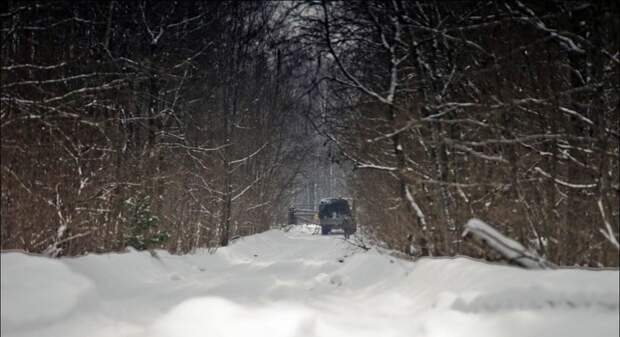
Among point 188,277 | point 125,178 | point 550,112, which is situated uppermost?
point 550,112

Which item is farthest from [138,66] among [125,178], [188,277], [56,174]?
[188,277]

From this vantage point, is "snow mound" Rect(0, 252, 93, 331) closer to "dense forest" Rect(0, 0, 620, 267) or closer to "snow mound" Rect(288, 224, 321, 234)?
"dense forest" Rect(0, 0, 620, 267)

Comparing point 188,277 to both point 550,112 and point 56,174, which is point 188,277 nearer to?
point 56,174

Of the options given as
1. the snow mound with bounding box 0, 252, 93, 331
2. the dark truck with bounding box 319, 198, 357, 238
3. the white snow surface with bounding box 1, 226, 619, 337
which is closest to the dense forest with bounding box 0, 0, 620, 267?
the white snow surface with bounding box 1, 226, 619, 337

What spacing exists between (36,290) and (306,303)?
2.98 m

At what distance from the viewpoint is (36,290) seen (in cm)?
487

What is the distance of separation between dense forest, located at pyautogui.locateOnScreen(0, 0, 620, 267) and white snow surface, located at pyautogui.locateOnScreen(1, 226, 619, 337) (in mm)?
979

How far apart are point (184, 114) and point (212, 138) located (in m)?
1.53

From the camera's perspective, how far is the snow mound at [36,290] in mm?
4574

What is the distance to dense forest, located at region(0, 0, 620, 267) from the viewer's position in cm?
550

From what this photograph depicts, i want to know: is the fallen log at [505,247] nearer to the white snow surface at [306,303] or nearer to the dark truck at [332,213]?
the white snow surface at [306,303]

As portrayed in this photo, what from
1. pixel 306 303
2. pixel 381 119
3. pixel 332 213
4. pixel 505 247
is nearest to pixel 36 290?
pixel 306 303

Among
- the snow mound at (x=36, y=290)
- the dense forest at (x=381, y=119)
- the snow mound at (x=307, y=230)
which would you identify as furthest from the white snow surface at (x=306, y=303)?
the snow mound at (x=307, y=230)

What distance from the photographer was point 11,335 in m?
4.27
